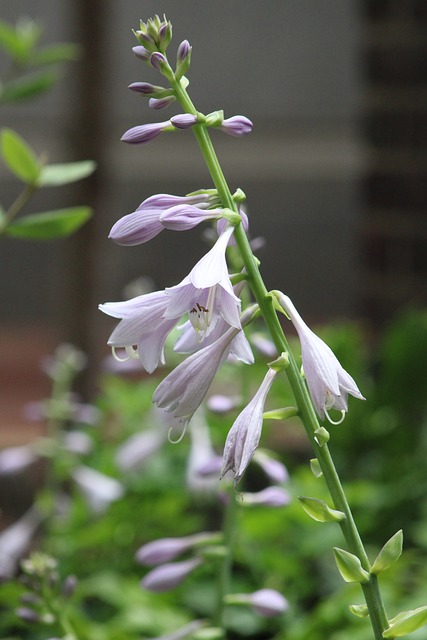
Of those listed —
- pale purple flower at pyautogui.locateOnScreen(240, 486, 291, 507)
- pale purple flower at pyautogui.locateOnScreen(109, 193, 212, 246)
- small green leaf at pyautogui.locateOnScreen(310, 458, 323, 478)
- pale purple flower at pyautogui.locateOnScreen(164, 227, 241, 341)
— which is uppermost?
pale purple flower at pyautogui.locateOnScreen(109, 193, 212, 246)

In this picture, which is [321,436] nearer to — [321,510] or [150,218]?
[321,510]

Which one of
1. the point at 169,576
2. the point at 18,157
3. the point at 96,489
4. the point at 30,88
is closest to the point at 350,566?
the point at 169,576

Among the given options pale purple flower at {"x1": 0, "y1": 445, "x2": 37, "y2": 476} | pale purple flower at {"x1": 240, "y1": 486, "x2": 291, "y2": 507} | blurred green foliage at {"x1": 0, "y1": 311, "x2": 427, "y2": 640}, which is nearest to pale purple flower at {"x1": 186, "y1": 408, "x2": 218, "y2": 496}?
blurred green foliage at {"x1": 0, "y1": 311, "x2": 427, "y2": 640}

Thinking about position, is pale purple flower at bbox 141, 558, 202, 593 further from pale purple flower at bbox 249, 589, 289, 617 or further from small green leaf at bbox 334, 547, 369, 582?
small green leaf at bbox 334, 547, 369, 582

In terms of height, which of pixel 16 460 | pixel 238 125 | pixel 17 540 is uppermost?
pixel 238 125

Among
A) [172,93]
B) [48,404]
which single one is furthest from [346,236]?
[172,93]

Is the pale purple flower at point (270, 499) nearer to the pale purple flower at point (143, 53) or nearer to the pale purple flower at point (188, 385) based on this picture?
the pale purple flower at point (188, 385)

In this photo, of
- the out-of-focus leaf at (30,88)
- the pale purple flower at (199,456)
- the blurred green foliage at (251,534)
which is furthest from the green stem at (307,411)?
the pale purple flower at (199,456)
